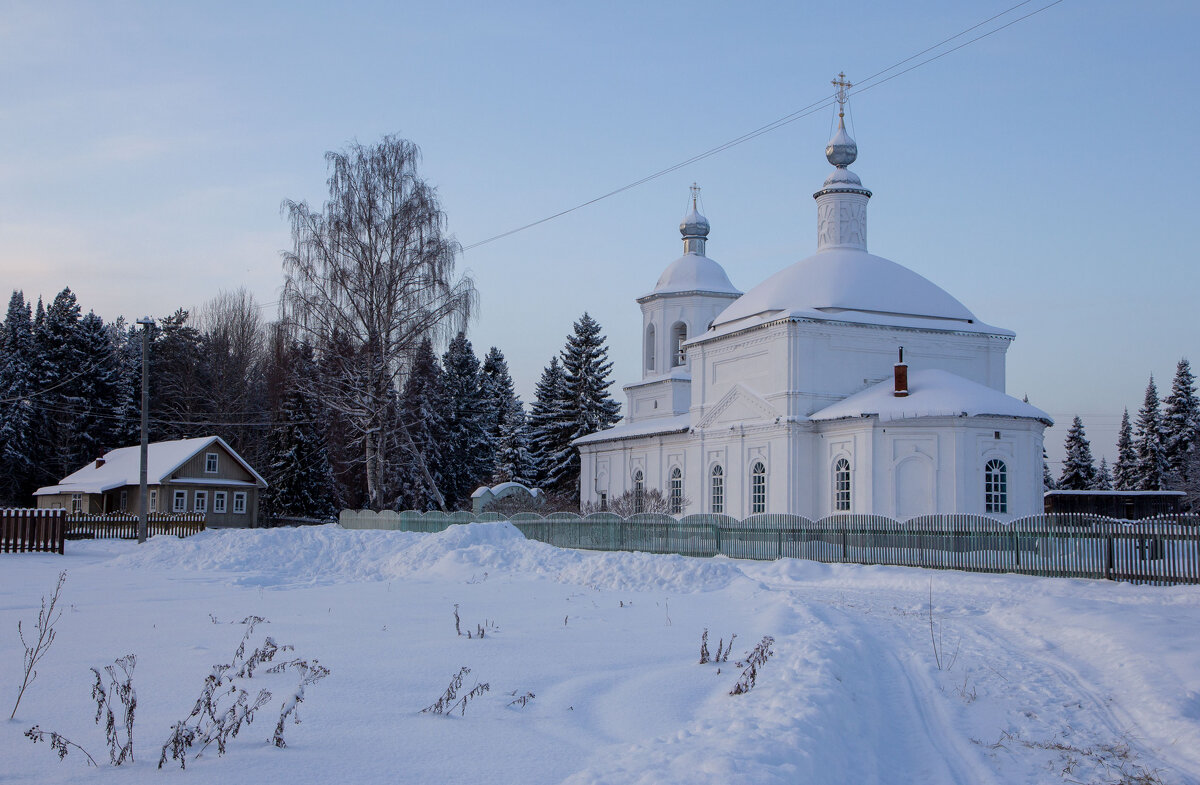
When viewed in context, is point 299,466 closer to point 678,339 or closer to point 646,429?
point 646,429

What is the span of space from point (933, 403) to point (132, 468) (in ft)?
107

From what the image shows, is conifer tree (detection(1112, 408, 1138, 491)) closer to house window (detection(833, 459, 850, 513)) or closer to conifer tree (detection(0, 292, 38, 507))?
house window (detection(833, 459, 850, 513))

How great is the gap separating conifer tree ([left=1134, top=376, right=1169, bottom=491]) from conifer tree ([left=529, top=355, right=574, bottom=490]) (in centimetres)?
3375

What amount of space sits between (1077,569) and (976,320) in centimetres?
1854

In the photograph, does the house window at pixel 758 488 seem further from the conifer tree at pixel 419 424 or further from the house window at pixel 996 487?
the conifer tree at pixel 419 424

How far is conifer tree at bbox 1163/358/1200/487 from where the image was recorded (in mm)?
58219

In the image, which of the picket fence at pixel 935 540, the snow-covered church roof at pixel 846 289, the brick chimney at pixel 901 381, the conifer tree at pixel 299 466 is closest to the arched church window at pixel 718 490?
the snow-covered church roof at pixel 846 289

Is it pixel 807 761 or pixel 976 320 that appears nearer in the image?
pixel 807 761

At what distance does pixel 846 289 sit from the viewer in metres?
34.9

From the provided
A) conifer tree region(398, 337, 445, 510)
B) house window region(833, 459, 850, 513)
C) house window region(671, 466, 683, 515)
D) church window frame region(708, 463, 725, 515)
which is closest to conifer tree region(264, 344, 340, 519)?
conifer tree region(398, 337, 445, 510)

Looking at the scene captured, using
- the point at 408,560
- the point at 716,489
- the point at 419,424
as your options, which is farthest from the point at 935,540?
the point at 419,424

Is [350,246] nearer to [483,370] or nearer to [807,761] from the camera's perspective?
[807,761]

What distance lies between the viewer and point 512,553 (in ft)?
61.0

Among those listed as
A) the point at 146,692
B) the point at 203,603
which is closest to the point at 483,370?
the point at 203,603
